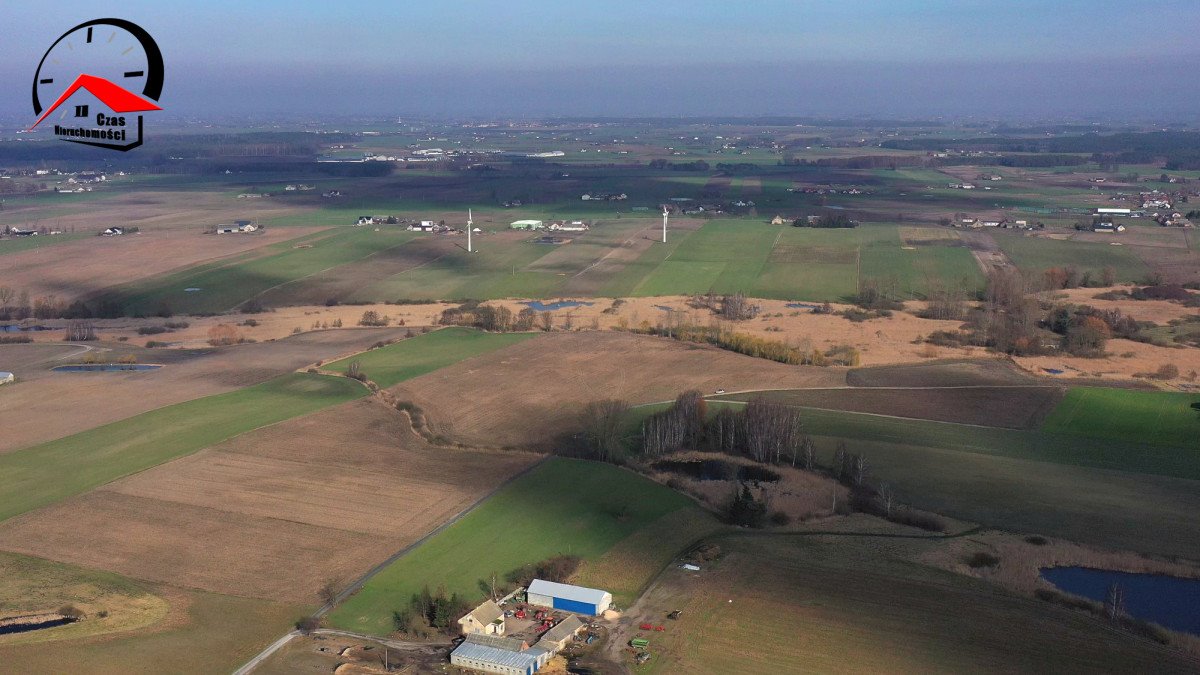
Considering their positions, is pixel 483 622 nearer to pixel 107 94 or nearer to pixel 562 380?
pixel 107 94

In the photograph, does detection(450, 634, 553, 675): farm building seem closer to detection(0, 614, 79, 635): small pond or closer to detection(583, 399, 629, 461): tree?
detection(0, 614, 79, 635): small pond

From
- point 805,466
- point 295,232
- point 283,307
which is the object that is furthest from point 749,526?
point 295,232

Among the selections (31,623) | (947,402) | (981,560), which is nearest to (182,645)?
(31,623)

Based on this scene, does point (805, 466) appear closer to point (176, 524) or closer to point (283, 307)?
point (176, 524)

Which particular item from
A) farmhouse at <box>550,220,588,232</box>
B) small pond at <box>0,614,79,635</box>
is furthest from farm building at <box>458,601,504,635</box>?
farmhouse at <box>550,220,588,232</box>

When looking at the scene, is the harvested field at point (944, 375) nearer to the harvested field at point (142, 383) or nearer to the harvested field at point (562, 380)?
the harvested field at point (562, 380)

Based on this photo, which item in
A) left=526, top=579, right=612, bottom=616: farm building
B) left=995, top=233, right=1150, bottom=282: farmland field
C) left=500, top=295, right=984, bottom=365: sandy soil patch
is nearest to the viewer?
left=526, top=579, right=612, bottom=616: farm building
